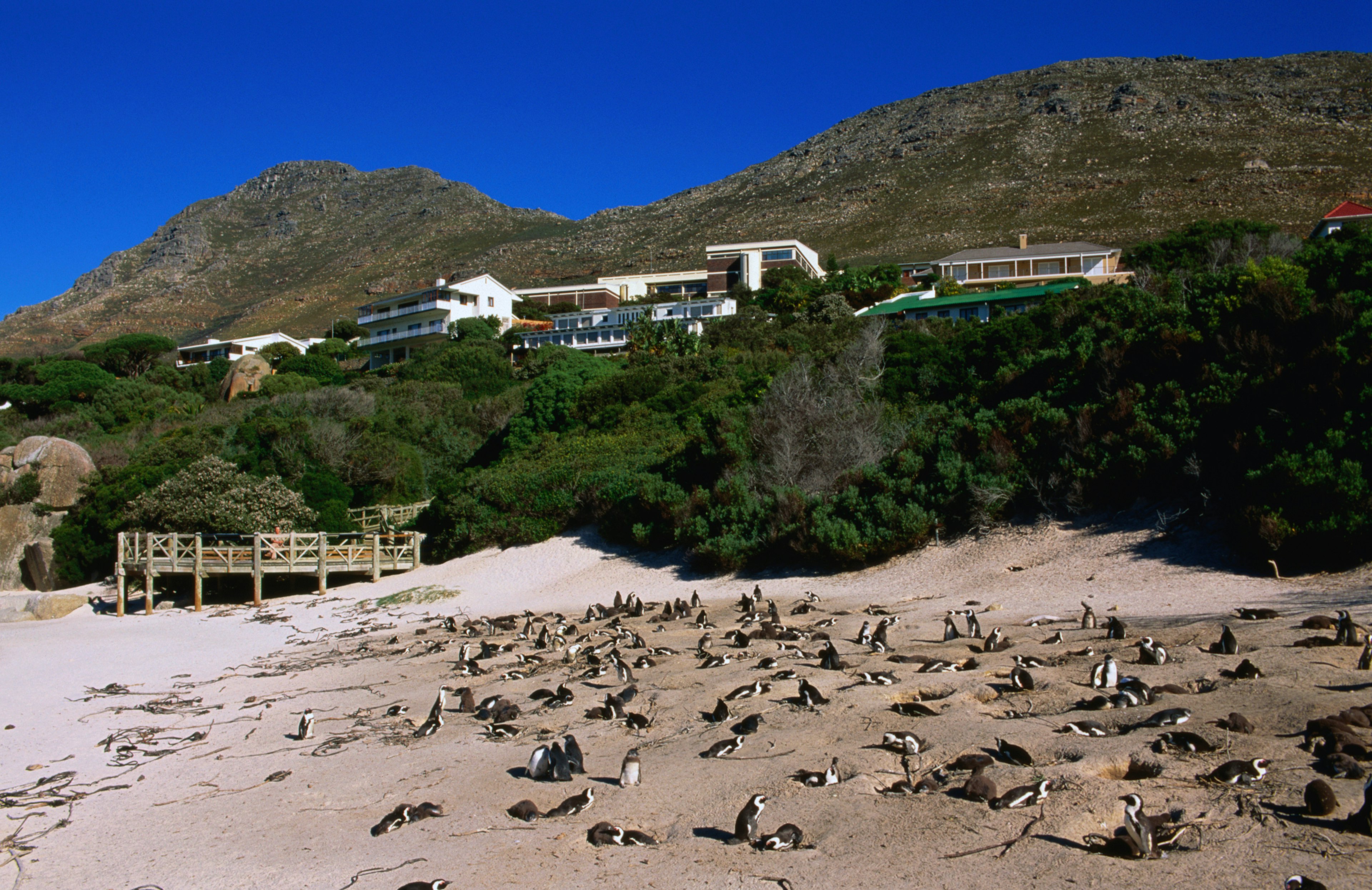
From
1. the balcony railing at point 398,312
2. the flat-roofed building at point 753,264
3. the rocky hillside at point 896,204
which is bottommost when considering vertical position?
the balcony railing at point 398,312

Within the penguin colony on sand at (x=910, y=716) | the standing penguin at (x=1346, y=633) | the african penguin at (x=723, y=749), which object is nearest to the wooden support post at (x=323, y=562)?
the penguin colony on sand at (x=910, y=716)

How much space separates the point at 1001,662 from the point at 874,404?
528 inches

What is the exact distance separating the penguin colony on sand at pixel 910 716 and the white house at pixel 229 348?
60329 mm

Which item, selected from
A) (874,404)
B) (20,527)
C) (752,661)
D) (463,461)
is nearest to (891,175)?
(463,461)

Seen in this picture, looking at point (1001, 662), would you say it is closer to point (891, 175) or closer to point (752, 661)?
point (752, 661)

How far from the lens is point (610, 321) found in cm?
6006

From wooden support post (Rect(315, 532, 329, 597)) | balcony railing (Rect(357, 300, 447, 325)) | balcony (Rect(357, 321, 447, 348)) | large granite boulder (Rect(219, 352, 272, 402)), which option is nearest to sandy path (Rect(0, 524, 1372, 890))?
wooden support post (Rect(315, 532, 329, 597))

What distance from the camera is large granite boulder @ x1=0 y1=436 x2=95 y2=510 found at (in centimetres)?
2812

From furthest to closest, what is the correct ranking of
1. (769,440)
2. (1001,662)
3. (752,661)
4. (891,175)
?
(891,175) < (769,440) < (752,661) < (1001,662)

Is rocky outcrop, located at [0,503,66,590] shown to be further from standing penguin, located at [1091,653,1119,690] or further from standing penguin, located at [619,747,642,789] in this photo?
standing penguin, located at [1091,653,1119,690]

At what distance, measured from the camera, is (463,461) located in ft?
113

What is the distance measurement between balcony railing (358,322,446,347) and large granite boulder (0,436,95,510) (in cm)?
3213

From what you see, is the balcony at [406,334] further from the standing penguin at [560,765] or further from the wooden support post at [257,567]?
the standing penguin at [560,765]

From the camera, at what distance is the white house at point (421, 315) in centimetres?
6141
